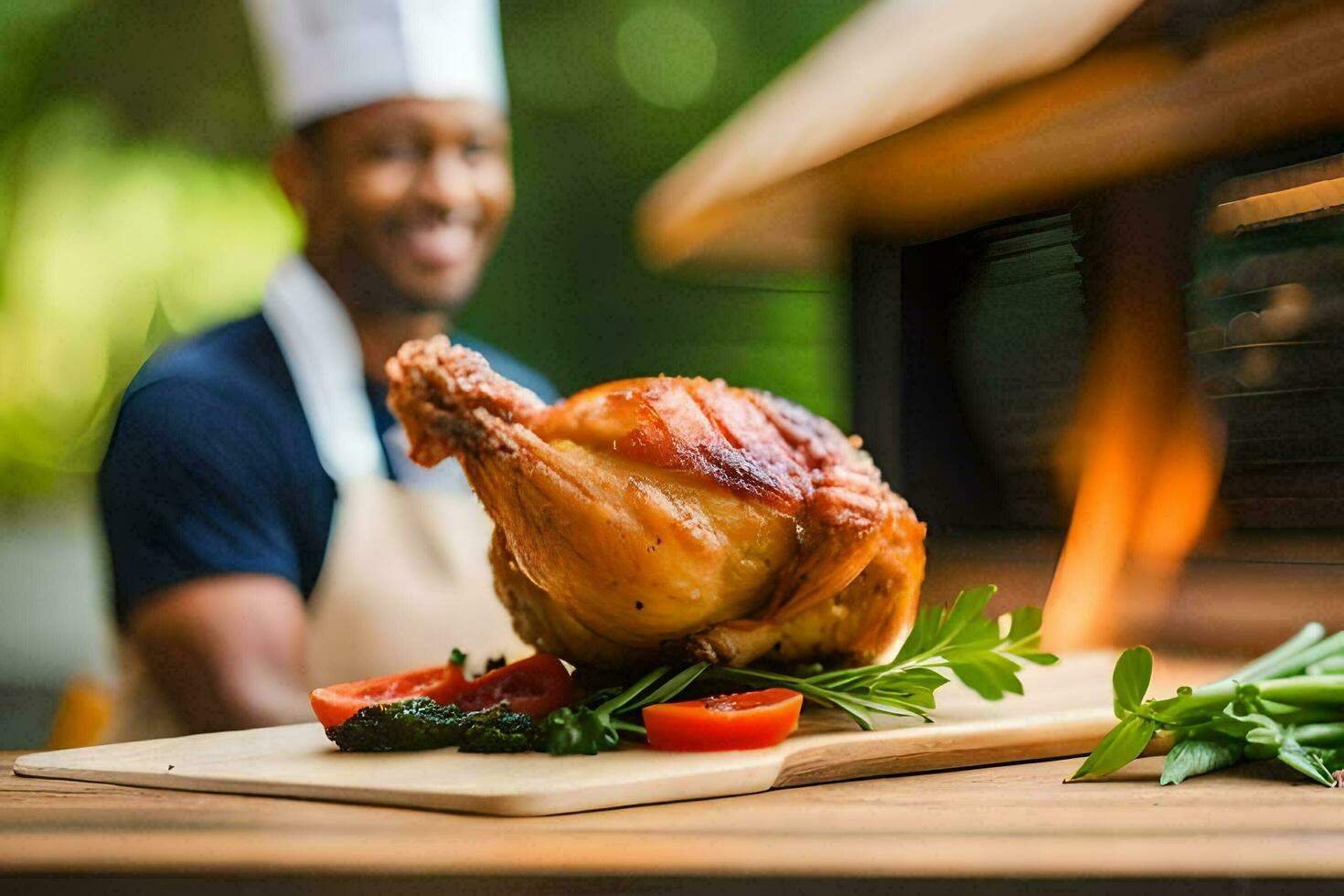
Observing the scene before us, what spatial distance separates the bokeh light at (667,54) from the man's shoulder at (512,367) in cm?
61

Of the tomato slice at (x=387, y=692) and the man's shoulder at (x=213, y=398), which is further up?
the man's shoulder at (x=213, y=398)

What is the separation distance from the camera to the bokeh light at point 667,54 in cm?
244

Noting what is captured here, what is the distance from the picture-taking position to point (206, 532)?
1.98 metres

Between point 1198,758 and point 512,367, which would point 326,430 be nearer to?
point 512,367

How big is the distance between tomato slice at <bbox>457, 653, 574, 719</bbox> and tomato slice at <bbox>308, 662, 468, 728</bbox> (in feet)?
0.06

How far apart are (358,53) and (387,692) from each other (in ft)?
4.38

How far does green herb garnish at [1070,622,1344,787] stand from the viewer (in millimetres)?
1023

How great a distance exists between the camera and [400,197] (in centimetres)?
217

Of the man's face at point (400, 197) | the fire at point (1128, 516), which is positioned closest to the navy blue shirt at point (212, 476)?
the man's face at point (400, 197)

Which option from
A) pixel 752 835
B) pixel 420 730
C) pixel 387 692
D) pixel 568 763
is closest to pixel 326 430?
pixel 387 692

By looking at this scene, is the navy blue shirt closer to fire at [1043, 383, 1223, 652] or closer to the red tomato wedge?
the red tomato wedge

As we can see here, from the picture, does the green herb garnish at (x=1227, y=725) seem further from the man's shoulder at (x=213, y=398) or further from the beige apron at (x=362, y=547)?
the man's shoulder at (x=213, y=398)

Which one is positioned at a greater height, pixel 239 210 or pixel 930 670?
pixel 239 210

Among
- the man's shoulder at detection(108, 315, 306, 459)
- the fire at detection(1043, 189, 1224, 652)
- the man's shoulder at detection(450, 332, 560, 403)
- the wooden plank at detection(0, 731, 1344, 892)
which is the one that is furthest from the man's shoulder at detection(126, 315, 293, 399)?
the fire at detection(1043, 189, 1224, 652)
